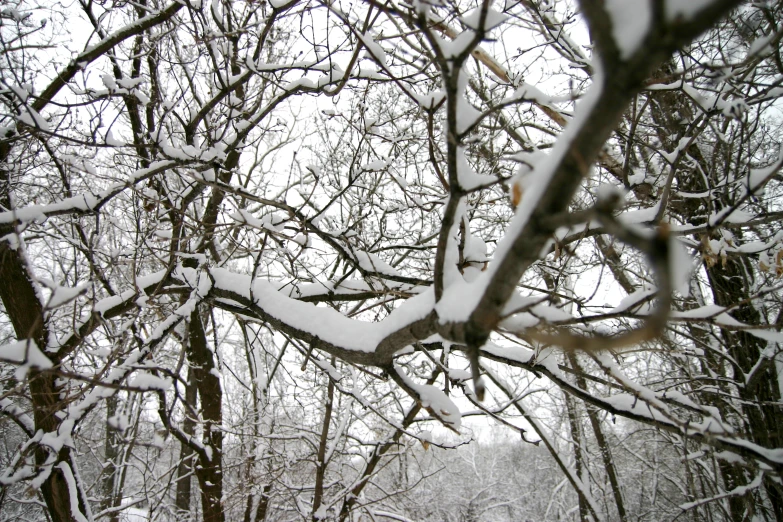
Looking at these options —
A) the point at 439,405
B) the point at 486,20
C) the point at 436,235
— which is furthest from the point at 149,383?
the point at 436,235

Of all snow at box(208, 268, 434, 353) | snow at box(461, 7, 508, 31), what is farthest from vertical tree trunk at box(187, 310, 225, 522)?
snow at box(461, 7, 508, 31)

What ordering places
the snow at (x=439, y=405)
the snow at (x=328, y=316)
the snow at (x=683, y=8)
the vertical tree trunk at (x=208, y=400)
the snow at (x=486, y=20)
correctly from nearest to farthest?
1. the snow at (x=683, y=8)
2. the snow at (x=486, y=20)
3. the snow at (x=328, y=316)
4. the snow at (x=439, y=405)
5. the vertical tree trunk at (x=208, y=400)

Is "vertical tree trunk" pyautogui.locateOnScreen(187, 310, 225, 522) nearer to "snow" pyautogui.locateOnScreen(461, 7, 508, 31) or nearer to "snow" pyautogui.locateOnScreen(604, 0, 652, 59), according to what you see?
"snow" pyautogui.locateOnScreen(461, 7, 508, 31)

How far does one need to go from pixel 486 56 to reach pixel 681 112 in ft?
6.62

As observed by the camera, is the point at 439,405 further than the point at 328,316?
No

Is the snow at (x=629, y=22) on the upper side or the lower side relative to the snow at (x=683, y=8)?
upper

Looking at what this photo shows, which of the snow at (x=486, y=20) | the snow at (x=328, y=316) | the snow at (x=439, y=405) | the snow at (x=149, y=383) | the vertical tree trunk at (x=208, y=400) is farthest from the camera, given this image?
the vertical tree trunk at (x=208, y=400)

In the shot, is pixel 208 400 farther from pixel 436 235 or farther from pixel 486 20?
pixel 486 20

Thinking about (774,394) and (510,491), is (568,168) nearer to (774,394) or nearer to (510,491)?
(774,394)

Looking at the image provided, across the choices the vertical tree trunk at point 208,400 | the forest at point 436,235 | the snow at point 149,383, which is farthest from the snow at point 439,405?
the vertical tree trunk at point 208,400

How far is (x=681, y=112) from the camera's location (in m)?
3.92

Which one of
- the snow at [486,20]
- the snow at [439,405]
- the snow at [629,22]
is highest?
the snow at [486,20]

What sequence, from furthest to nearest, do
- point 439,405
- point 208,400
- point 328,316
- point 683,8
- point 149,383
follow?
point 208,400 < point 328,316 < point 439,405 < point 149,383 < point 683,8

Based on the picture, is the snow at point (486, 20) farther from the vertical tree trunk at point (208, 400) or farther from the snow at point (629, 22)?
the vertical tree trunk at point (208, 400)
